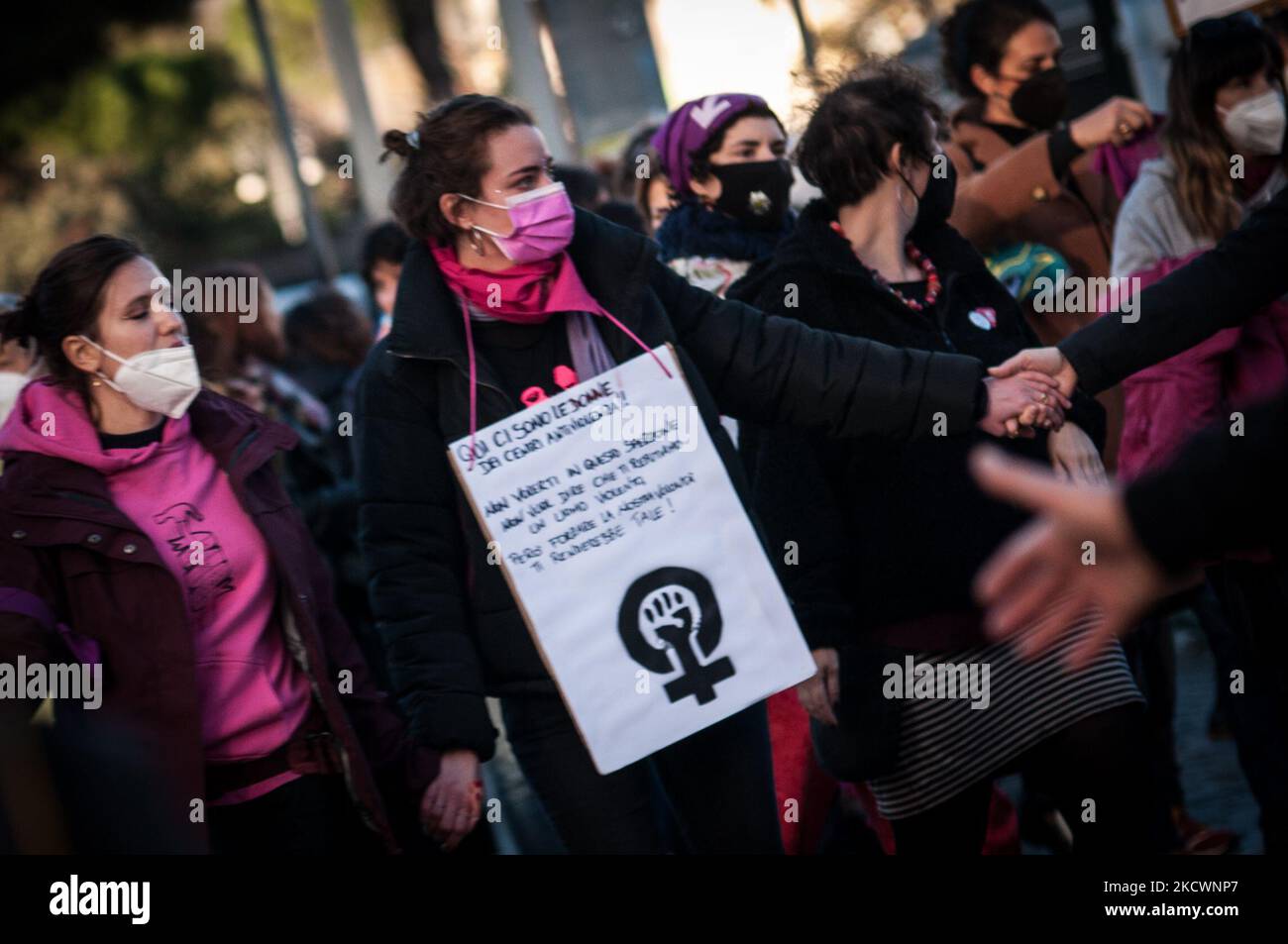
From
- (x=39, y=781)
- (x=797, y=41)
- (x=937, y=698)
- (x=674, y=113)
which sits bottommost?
(x=937, y=698)

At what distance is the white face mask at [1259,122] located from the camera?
4.59 meters

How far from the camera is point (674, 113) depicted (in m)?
4.77

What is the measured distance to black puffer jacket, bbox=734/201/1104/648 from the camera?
12.2 ft

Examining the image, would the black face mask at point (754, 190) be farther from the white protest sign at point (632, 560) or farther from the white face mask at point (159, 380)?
the white face mask at point (159, 380)

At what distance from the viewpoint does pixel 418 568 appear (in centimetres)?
345

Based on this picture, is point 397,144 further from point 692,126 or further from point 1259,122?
point 1259,122

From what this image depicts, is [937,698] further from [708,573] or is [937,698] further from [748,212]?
[748,212]

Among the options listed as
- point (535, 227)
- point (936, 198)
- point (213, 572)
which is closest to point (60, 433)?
point (213, 572)

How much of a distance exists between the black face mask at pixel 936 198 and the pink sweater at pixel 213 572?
5.94ft

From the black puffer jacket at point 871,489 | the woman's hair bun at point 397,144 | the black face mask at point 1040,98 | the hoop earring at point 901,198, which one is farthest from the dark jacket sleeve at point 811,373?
the black face mask at point 1040,98

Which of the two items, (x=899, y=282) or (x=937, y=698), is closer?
(x=937, y=698)

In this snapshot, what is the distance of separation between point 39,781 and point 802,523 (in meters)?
1.78

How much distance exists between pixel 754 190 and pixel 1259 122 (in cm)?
145
